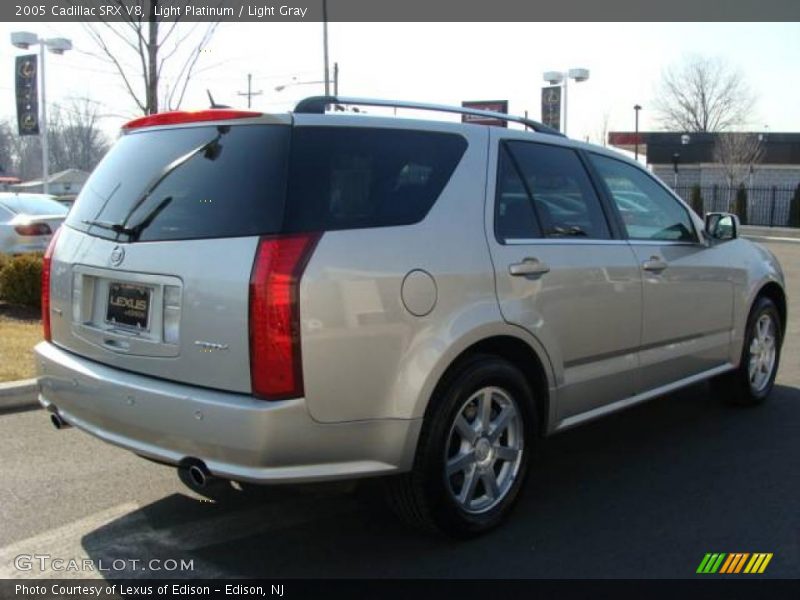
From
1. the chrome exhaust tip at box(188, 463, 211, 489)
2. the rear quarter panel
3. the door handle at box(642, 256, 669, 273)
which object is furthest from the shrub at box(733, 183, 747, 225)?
the chrome exhaust tip at box(188, 463, 211, 489)

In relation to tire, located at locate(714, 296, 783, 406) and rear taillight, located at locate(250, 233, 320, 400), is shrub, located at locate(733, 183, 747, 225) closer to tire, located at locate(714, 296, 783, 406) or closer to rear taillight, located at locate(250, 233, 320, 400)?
tire, located at locate(714, 296, 783, 406)

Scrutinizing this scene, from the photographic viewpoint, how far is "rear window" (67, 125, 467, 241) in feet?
9.85

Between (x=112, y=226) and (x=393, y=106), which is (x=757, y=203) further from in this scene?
(x=112, y=226)

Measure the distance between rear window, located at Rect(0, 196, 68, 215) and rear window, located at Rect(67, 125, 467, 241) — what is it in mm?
8449

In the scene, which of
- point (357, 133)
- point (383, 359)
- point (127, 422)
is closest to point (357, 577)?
point (383, 359)

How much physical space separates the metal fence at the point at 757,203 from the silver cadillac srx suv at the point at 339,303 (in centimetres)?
3043

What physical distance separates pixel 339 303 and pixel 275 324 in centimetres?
26

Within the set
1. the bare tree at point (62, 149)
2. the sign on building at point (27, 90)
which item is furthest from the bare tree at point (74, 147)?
the sign on building at point (27, 90)

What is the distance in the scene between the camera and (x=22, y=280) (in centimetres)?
895

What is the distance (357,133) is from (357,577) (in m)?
1.84

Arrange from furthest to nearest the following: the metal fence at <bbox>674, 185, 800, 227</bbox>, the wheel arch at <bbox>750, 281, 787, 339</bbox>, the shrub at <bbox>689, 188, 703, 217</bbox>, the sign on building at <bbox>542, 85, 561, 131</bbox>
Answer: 1. the shrub at <bbox>689, 188, 703, 217</bbox>
2. the metal fence at <bbox>674, 185, 800, 227</bbox>
3. the sign on building at <bbox>542, 85, 561, 131</bbox>
4. the wheel arch at <bbox>750, 281, 787, 339</bbox>

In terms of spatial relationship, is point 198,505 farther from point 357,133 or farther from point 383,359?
point 357,133

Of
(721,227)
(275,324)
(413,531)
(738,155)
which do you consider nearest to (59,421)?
(275,324)

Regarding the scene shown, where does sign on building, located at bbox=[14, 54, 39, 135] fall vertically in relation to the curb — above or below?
above
